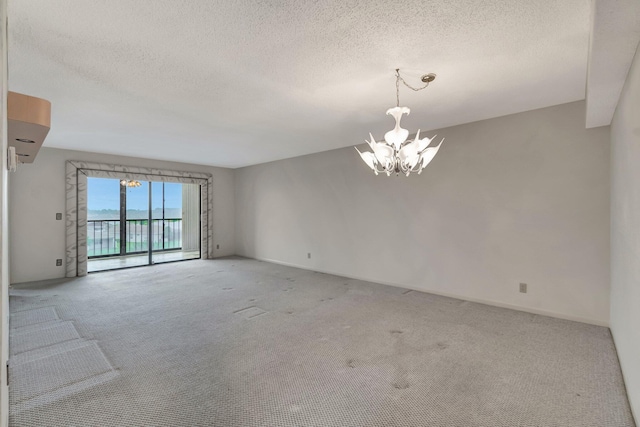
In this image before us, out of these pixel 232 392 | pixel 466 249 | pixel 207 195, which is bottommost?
pixel 232 392

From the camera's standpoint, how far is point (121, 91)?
9.33 feet

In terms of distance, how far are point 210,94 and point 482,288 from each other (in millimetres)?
3930

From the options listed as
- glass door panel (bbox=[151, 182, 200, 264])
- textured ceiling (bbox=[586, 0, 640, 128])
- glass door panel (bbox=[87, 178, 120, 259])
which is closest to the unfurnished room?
textured ceiling (bbox=[586, 0, 640, 128])

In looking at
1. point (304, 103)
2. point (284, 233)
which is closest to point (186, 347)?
point (304, 103)

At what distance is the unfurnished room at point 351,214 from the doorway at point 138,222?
174cm

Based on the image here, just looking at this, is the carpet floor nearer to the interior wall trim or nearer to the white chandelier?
the interior wall trim

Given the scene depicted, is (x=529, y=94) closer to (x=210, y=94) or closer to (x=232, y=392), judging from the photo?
(x=210, y=94)

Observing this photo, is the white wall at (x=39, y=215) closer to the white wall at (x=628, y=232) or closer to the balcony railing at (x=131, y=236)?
the balcony railing at (x=131, y=236)

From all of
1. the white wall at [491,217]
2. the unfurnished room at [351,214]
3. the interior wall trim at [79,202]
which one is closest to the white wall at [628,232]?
the unfurnished room at [351,214]

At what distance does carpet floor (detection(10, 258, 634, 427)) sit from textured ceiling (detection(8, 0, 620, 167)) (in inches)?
92.2

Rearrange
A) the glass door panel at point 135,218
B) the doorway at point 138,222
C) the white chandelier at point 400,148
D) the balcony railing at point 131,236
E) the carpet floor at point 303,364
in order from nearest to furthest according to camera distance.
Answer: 1. the carpet floor at point 303,364
2. the white chandelier at point 400,148
3. the doorway at point 138,222
4. the balcony railing at point 131,236
5. the glass door panel at point 135,218

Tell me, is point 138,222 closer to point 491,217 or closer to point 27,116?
point 27,116

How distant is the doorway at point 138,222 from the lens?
7.21 meters

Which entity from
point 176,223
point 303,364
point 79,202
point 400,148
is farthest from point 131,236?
point 400,148
